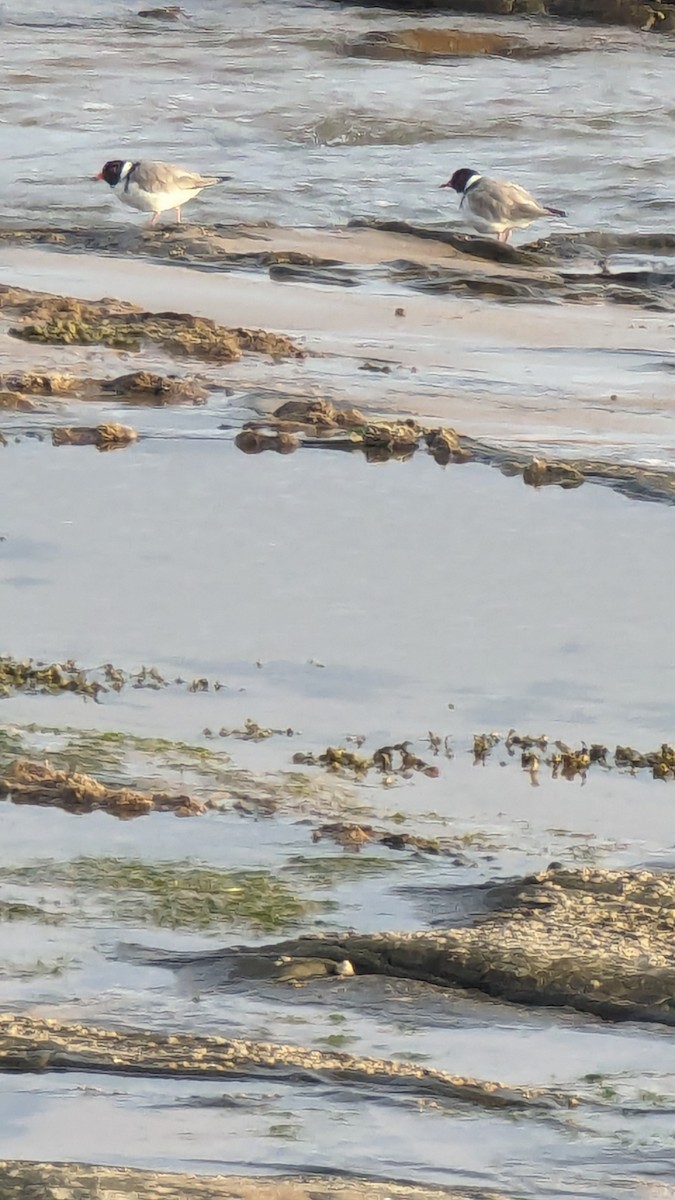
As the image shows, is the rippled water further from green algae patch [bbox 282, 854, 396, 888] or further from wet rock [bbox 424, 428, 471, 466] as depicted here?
green algae patch [bbox 282, 854, 396, 888]

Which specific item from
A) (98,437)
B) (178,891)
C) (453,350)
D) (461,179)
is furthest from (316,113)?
(178,891)

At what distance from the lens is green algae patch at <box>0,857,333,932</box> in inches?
196

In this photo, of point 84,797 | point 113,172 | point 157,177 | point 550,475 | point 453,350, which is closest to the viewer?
point 84,797

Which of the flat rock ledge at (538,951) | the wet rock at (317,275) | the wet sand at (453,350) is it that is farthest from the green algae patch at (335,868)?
the wet rock at (317,275)

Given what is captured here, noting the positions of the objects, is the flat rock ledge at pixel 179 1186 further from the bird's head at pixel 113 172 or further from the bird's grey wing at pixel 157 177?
the bird's head at pixel 113 172

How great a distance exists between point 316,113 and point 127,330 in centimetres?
1088

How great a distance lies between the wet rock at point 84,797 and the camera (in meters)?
5.62

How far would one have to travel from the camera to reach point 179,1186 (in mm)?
3717

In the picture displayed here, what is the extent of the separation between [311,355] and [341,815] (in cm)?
610

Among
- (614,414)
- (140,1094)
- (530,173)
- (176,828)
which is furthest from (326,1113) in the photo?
(530,173)

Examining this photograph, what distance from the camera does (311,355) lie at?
1146 cm

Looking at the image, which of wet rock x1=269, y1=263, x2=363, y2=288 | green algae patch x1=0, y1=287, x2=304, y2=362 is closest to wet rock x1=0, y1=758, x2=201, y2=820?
green algae patch x1=0, y1=287, x2=304, y2=362

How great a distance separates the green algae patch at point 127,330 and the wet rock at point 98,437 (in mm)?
1796

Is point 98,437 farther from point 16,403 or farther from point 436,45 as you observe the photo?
point 436,45
